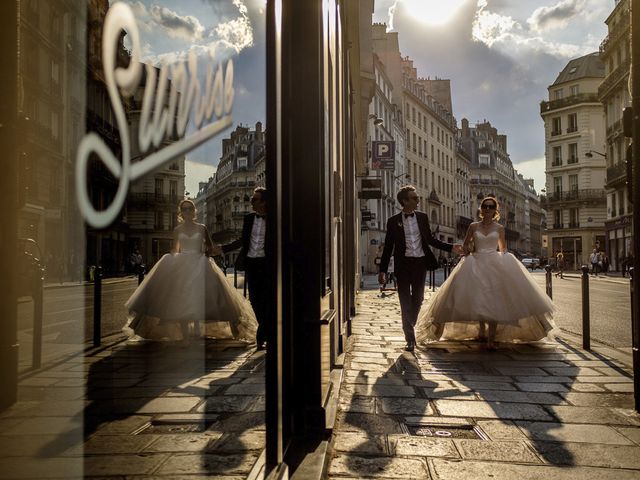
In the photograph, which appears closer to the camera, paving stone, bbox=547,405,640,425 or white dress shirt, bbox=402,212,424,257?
paving stone, bbox=547,405,640,425

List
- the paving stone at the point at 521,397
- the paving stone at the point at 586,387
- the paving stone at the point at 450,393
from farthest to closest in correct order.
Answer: the paving stone at the point at 586,387 → the paving stone at the point at 450,393 → the paving stone at the point at 521,397

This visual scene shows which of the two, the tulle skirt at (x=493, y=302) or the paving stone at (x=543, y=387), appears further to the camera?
the tulle skirt at (x=493, y=302)

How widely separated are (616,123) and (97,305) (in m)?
48.7

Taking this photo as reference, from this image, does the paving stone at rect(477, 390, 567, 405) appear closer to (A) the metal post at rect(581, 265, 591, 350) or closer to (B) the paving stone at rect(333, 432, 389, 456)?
(B) the paving stone at rect(333, 432, 389, 456)

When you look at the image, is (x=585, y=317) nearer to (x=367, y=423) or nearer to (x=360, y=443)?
(x=367, y=423)

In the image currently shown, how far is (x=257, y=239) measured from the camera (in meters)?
2.50

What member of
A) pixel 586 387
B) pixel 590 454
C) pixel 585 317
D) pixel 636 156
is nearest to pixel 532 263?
pixel 585 317

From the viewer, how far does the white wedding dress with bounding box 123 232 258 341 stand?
130cm

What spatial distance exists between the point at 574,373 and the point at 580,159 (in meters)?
61.2

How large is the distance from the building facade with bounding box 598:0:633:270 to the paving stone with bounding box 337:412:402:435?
1651 inches

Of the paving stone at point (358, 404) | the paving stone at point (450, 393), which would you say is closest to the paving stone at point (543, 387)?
the paving stone at point (450, 393)

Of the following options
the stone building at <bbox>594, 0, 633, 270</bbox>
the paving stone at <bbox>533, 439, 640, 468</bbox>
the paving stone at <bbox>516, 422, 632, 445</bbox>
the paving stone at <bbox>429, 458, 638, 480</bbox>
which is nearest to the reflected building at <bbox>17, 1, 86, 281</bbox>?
the paving stone at <bbox>429, 458, 638, 480</bbox>

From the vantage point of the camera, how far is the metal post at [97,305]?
3.11 feet

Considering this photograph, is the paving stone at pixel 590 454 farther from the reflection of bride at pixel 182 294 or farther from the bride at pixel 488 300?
the bride at pixel 488 300
